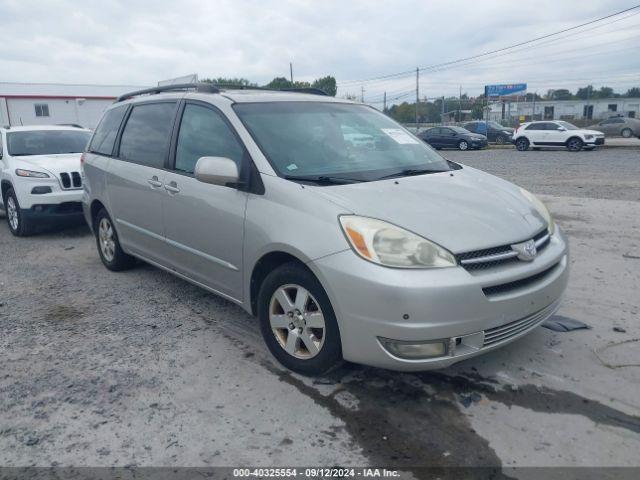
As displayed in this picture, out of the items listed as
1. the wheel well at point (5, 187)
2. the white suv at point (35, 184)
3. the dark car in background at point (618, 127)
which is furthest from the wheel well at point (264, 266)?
the dark car in background at point (618, 127)

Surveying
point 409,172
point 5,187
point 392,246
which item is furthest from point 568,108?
point 392,246

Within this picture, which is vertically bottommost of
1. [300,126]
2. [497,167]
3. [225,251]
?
[497,167]

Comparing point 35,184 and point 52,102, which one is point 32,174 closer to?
point 35,184

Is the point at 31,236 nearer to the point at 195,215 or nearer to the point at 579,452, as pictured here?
the point at 195,215

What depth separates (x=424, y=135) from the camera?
2883cm

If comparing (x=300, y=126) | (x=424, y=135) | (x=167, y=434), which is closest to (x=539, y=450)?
(x=167, y=434)

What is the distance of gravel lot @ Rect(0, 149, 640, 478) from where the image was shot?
266 cm

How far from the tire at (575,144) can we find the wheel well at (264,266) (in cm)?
2379

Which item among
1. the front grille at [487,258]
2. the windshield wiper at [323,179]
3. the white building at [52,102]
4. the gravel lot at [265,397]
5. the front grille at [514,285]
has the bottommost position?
the gravel lot at [265,397]

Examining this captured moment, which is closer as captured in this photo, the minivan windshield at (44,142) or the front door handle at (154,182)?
the front door handle at (154,182)

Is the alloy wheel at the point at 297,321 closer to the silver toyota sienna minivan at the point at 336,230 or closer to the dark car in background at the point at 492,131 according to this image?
the silver toyota sienna minivan at the point at 336,230

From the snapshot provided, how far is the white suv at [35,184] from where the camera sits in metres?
7.52

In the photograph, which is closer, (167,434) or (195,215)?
(167,434)

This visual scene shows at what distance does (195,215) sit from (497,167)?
48.9ft
